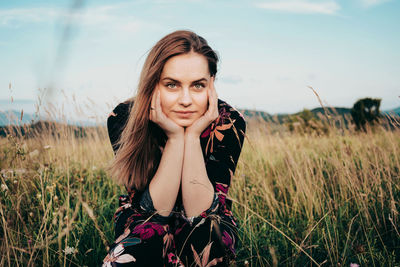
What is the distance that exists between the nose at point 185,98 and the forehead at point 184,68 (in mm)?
89

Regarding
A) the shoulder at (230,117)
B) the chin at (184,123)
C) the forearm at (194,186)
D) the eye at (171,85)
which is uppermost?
the eye at (171,85)

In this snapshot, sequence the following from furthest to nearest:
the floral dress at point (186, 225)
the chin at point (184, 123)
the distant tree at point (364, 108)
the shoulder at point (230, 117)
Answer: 1. the distant tree at point (364, 108)
2. the shoulder at point (230, 117)
3. the chin at point (184, 123)
4. the floral dress at point (186, 225)

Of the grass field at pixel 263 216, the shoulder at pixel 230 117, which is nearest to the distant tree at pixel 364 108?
the grass field at pixel 263 216

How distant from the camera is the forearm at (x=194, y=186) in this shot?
173 centimetres

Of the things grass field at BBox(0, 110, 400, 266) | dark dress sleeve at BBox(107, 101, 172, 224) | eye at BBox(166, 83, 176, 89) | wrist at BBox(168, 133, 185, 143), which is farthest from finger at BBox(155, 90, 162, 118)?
grass field at BBox(0, 110, 400, 266)

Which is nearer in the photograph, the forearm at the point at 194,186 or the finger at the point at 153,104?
the forearm at the point at 194,186

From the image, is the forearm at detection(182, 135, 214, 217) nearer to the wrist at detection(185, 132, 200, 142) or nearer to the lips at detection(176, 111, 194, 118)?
the wrist at detection(185, 132, 200, 142)

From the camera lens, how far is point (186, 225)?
1.74 m

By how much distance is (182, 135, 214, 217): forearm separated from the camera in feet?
5.67

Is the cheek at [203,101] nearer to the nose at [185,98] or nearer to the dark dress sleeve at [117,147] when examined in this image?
the nose at [185,98]

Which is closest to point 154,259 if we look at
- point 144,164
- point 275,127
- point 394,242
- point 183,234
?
point 183,234

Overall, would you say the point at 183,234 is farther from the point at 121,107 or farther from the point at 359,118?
the point at 359,118

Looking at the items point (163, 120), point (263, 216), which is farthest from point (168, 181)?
point (263, 216)

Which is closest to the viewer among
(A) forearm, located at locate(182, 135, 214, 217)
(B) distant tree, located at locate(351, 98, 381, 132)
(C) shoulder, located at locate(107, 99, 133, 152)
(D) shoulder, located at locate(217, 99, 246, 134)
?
(A) forearm, located at locate(182, 135, 214, 217)
